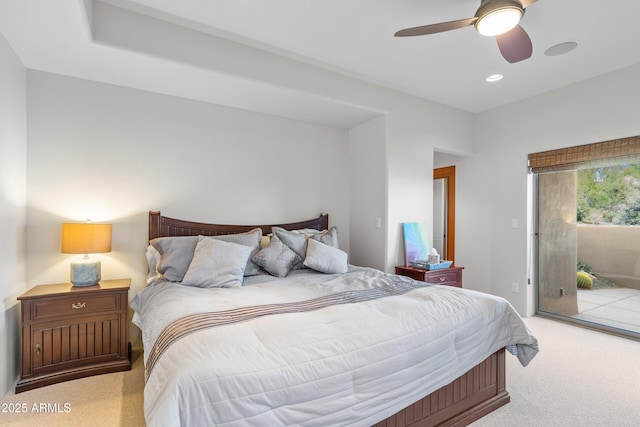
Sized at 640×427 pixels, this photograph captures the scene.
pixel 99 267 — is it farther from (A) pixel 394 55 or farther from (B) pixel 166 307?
(A) pixel 394 55

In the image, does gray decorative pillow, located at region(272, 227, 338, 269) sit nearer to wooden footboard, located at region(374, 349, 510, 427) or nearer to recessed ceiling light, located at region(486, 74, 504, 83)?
wooden footboard, located at region(374, 349, 510, 427)

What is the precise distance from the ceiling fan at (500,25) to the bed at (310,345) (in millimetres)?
1716

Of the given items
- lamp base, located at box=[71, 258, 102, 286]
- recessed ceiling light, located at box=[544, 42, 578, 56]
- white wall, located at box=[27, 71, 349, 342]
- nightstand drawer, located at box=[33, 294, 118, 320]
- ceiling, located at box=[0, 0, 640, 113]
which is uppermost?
recessed ceiling light, located at box=[544, 42, 578, 56]

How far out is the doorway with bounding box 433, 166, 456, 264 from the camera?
4.95 m

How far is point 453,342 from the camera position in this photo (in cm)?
180

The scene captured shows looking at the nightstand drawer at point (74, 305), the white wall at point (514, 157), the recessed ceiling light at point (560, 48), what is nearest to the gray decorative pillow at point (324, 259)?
the nightstand drawer at point (74, 305)

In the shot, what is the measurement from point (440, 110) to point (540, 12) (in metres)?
1.88

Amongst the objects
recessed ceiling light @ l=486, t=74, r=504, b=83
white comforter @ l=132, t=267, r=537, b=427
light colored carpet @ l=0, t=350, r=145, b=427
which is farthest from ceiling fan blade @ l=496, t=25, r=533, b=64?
light colored carpet @ l=0, t=350, r=145, b=427

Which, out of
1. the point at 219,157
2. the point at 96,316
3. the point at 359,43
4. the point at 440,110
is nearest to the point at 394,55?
the point at 359,43

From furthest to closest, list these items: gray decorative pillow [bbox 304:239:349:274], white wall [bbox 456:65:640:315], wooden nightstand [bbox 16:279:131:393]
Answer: white wall [bbox 456:65:640:315]
gray decorative pillow [bbox 304:239:349:274]
wooden nightstand [bbox 16:279:131:393]

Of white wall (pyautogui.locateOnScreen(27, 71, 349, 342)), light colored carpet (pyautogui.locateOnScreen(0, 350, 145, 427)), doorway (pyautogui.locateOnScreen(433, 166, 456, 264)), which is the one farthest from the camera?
doorway (pyautogui.locateOnScreen(433, 166, 456, 264))

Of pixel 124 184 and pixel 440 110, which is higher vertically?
pixel 440 110

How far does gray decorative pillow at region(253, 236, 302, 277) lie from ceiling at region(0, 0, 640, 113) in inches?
66.8

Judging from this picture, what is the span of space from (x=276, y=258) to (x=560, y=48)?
3145mm
